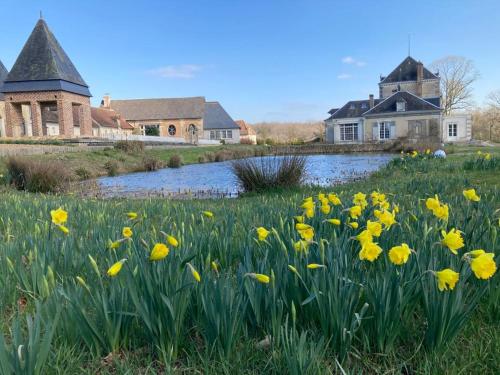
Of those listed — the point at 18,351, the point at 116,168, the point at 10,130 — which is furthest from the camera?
the point at 10,130

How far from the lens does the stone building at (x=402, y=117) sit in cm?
4044

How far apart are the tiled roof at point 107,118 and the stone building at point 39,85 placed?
13.3 metres

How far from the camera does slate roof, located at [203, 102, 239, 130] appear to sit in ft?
191

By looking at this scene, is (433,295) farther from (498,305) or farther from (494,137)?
(494,137)

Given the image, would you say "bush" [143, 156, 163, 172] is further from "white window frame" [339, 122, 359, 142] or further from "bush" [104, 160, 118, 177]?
"white window frame" [339, 122, 359, 142]

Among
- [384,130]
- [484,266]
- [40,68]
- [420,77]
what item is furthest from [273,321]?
[420,77]

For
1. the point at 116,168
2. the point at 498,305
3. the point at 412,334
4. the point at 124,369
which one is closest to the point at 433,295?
the point at 412,334

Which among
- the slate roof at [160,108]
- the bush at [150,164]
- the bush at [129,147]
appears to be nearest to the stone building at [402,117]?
the slate roof at [160,108]

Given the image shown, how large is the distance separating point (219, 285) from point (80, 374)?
61cm

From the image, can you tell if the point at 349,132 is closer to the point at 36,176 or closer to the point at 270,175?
the point at 270,175

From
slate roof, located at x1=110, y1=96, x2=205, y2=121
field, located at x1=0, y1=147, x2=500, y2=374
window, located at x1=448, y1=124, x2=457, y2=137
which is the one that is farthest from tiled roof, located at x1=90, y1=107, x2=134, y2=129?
field, located at x1=0, y1=147, x2=500, y2=374

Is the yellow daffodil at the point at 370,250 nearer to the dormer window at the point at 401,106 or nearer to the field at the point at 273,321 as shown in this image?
the field at the point at 273,321

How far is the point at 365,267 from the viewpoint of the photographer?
2236 millimetres

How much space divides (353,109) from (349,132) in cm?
268
